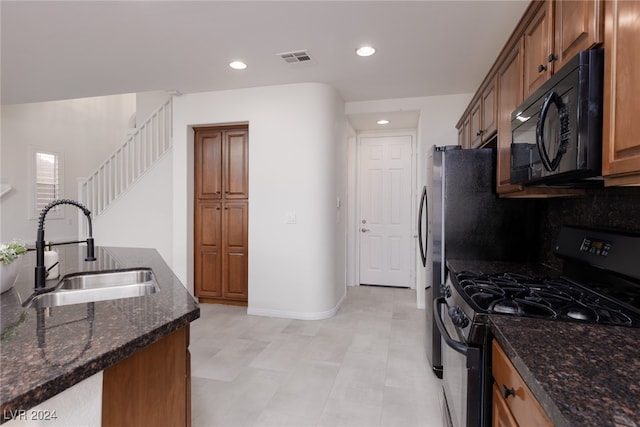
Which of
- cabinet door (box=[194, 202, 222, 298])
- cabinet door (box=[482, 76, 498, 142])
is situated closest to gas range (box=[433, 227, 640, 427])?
cabinet door (box=[482, 76, 498, 142])

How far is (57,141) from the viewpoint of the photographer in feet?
19.7

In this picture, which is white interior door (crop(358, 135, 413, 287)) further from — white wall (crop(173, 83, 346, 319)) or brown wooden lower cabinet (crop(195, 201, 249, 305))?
brown wooden lower cabinet (crop(195, 201, 249, 305))

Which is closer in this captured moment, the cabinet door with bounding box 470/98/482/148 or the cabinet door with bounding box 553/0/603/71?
the cabinet door with bounding box 553/0/603/71

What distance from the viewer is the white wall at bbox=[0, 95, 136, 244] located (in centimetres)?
528

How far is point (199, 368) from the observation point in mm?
2502

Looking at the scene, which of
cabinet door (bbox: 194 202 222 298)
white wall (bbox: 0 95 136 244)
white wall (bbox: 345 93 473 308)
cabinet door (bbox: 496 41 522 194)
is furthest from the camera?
white wall (bbox: 0 95 136 244)

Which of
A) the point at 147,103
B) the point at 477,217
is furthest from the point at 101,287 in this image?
the point at 147,103

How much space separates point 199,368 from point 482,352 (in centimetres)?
210

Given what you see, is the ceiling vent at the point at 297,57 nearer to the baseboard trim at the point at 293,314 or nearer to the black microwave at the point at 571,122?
the black microwave at the point at 571,122

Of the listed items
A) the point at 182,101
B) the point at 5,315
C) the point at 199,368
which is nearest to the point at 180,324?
the point at 5,315

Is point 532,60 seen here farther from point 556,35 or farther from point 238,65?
point 238,65

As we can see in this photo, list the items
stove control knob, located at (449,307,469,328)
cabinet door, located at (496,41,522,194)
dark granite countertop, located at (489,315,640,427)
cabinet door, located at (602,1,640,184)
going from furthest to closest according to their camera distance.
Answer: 1. cabinet door, located at (496,41,522,194)
2. stove control knob, located at (449,307,469,328)
3. cabinet door, located at (602,1,640,184)
4. dark granite countertop, located at (489,315,640,427)

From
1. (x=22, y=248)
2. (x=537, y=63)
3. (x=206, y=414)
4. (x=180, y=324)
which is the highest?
(x=537, y=63)

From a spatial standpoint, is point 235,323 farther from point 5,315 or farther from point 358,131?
point 358,131
